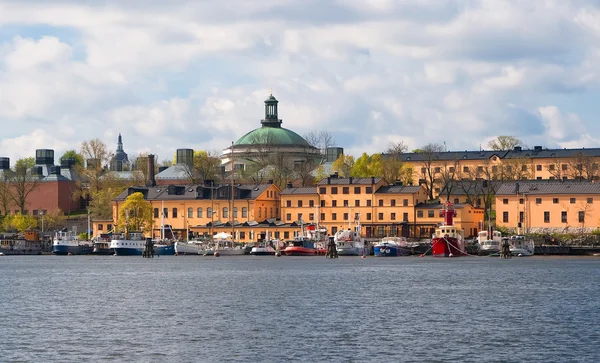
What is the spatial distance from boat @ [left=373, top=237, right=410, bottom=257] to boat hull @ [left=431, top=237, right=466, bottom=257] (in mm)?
5297

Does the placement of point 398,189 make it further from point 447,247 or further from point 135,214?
point 135,214

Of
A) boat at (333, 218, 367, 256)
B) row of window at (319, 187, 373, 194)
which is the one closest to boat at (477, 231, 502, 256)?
boat at (333, 218, 367, 256)

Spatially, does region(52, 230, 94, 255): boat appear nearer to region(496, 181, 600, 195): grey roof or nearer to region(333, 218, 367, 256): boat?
region(333, 218, 367, 256): boat

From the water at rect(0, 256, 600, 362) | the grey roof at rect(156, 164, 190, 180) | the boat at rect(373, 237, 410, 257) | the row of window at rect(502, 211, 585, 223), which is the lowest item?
the water at rect(0, 256, 600, 362)

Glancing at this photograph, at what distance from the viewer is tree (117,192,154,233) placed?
5753 inches

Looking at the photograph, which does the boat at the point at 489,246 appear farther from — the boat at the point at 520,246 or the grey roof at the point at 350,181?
the grey roof at the point at 350,181

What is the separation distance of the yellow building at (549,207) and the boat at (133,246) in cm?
3866

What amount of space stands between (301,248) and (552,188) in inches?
1169

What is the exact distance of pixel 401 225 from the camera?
140 meters

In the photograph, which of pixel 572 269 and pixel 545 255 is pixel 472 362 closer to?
pixel 572 269

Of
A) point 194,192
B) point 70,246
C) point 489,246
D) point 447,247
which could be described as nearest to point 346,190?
point 194,192

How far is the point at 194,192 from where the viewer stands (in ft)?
504

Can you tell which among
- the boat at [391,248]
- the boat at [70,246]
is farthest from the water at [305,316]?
the boat at [70,246]

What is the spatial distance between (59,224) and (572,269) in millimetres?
96951
